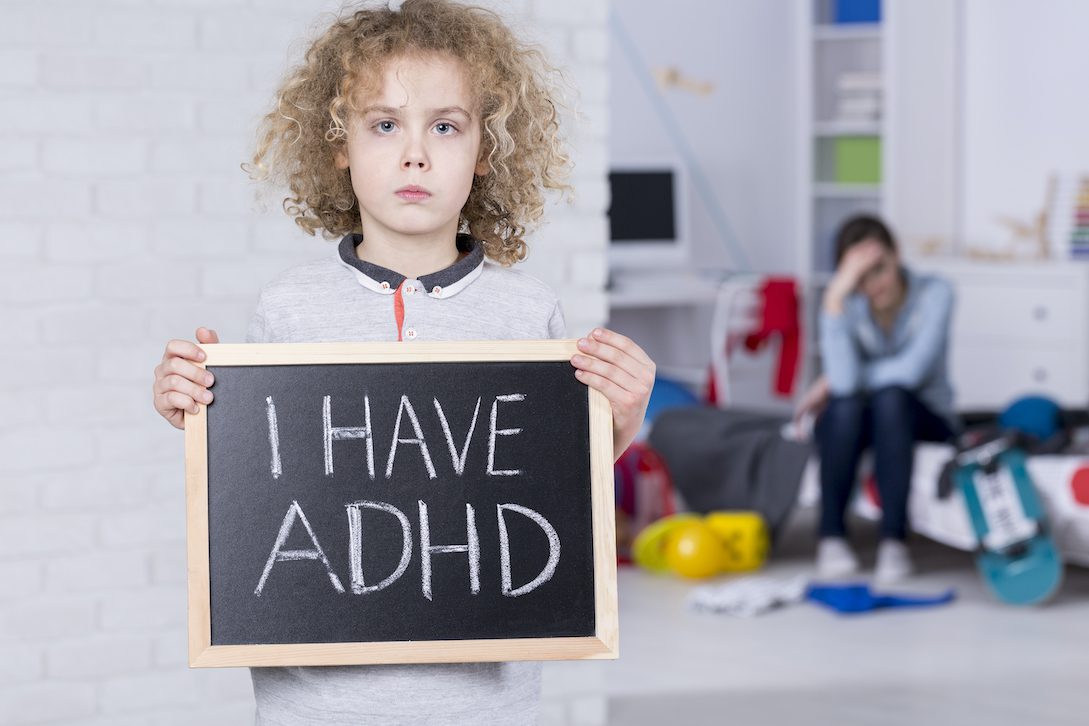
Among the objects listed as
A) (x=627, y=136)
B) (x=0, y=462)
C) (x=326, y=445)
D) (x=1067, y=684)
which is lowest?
(x=1067, y=684)

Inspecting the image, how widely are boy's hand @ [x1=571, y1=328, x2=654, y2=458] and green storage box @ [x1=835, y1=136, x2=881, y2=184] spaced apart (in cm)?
506

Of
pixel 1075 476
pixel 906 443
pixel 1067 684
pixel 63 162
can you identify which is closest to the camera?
pixel 63 162

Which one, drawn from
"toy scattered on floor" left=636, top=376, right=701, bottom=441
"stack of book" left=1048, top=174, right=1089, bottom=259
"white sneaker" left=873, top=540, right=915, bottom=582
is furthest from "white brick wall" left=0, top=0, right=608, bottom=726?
"stack of book" left=1048, top=174, right=1089, bottom=259

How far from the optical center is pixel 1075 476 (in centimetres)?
376

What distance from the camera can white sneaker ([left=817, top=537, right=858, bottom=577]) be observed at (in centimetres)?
409

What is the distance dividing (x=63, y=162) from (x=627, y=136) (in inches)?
159

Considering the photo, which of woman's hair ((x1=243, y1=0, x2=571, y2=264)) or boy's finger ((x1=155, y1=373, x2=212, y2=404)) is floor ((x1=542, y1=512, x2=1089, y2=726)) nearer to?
woman's hair ((x1=243, y1=0, x2=571, y2=264))

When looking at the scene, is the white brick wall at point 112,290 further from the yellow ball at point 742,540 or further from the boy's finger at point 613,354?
the yellow ball at point 742,540

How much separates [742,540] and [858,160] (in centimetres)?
265

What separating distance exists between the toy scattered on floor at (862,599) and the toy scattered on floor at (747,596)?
69mm

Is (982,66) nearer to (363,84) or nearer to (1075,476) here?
(1075,476)

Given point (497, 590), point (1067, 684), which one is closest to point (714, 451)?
point (1067, 684)

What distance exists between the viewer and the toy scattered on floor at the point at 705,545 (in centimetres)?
407

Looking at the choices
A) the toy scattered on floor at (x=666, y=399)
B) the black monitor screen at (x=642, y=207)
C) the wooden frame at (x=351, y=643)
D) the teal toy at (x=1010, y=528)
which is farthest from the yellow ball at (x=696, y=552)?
the wooden frame at (x=351, y=643)
